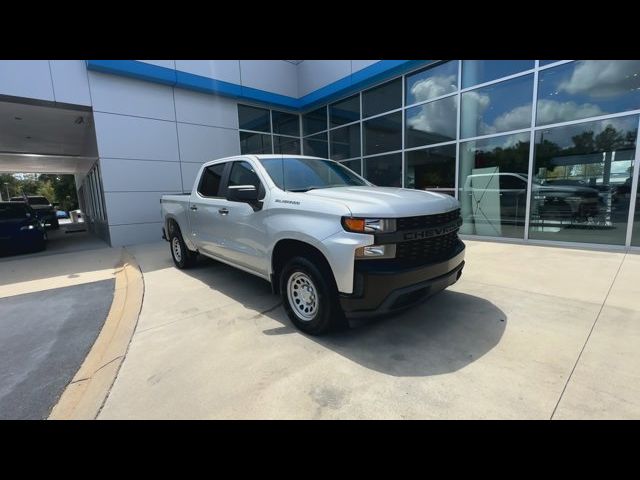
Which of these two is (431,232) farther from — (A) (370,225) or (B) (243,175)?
(B) (243,175)

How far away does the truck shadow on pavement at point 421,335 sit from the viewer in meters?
2.72

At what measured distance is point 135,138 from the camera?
950 centimetres

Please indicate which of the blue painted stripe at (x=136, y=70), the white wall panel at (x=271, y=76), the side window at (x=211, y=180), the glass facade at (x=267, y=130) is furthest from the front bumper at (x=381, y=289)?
the white wall panel at (x=271, y=76)

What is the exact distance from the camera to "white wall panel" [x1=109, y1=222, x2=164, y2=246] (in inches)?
373

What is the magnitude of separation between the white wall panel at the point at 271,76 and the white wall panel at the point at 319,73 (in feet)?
1.12

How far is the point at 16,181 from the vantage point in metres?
60.8

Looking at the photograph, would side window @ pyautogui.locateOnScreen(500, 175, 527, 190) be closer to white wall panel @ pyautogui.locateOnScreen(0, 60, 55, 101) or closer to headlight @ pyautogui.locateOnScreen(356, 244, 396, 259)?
headlight @ pyautogui.locateOnScreen(356, 244, 396, 259)

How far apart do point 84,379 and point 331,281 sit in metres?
2.27

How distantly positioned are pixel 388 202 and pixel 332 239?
617 millimetres

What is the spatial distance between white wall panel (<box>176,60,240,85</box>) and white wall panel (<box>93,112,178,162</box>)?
1.90 meters

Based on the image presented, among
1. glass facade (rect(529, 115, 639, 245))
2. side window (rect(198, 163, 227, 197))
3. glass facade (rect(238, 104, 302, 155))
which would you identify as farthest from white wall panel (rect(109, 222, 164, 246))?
glass facade (rect(529, 115, 639, 245))

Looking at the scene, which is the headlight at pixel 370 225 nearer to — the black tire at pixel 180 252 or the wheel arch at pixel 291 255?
the wheel arch at pixel 291 255
